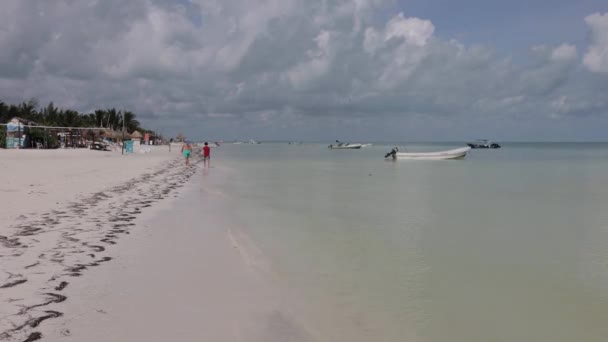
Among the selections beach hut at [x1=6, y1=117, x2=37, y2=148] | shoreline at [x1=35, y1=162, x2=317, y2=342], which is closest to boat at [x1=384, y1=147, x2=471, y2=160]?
beach hut at [x1=6, y1=117, x2=37, y2=148]

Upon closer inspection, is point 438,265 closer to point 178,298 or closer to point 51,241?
point 178,298

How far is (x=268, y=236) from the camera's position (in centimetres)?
804

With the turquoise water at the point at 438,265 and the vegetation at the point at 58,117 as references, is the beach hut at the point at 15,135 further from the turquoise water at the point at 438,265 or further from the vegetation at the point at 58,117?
the turquoise water at the point at 438,265

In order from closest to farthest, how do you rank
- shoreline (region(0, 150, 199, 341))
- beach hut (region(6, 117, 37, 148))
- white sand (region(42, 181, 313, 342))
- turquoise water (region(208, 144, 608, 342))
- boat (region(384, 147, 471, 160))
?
white sand (region(42, 181, 313, 342)) → shoreline (region(0, 150, 199, 341)) → turquoise water (region(208, 144, 608, 342)) → beach hut (region(6, 117, 37, 148)) → boat (region(384, 147, 471, 160))

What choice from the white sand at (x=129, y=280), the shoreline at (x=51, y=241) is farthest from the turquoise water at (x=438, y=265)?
the shoreline at (x=51, y=241)

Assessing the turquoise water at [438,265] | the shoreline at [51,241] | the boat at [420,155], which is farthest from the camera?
the boat at [420,155]

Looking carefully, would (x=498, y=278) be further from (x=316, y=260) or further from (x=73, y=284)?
(x=73, y=284)

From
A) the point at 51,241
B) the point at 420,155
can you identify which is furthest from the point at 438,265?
the point at 420,155

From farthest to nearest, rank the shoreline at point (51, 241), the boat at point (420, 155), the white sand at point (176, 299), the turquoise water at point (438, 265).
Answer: the boat at point (420, 155) → the turquoise water at point (438, 265) → the shoreline at point (51, 241) → the white sand at point (176, 299)

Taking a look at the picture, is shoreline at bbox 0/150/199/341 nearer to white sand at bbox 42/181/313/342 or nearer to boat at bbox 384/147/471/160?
white sand at bbox 42/181/313/342

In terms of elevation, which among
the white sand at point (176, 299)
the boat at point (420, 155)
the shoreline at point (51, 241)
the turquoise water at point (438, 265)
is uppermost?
the boat at point (420, 155)

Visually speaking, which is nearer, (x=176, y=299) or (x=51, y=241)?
(x=176, y=299)

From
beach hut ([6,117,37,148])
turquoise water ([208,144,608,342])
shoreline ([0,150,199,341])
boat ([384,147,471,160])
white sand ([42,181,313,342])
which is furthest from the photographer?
boat ([384,147,471,160])

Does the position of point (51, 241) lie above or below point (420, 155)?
below
